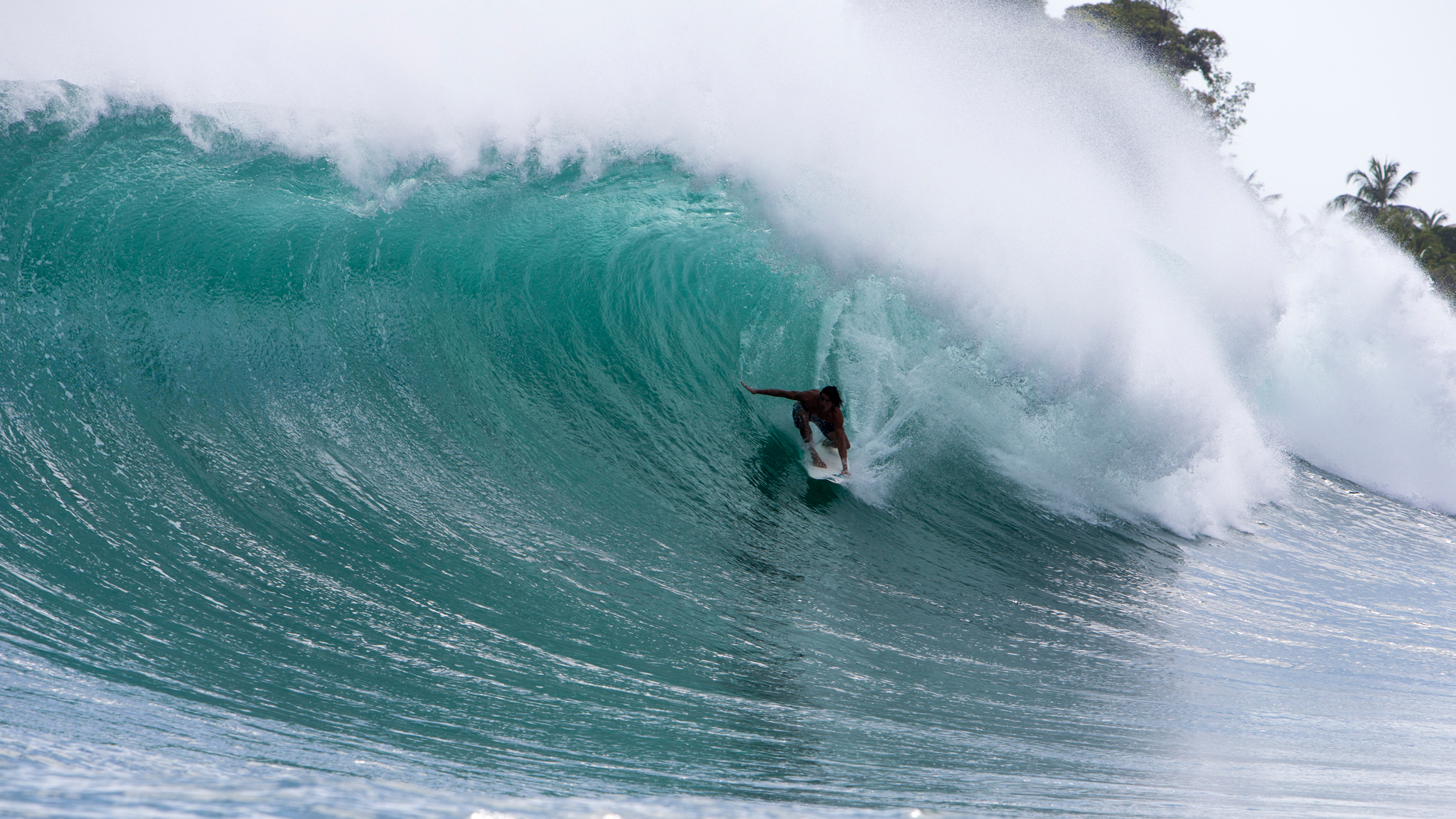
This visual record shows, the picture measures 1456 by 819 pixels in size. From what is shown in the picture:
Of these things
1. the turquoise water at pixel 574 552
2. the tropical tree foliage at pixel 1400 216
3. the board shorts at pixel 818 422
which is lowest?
the turquoise water at pixel 574 552

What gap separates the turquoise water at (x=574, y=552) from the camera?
304 centimetres

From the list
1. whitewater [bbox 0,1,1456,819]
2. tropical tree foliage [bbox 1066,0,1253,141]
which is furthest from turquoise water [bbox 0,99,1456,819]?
tropical tree foliage [bbox 1066,0,1253,141]

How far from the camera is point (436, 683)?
343 cm

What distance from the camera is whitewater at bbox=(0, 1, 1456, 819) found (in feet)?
10.5

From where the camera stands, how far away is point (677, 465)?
6312mm

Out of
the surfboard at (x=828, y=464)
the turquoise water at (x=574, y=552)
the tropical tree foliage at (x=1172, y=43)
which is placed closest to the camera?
the turquoise water at (x=574, y=552)

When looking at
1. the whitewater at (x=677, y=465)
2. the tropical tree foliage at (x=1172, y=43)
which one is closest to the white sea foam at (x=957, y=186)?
the whitewater at (x=677, y=465)

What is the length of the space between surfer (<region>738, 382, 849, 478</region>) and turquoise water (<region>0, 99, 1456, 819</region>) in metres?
0.32

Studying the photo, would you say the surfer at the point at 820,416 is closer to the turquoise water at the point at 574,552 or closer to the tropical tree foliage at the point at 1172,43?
the turquoise water at the point at 574,552

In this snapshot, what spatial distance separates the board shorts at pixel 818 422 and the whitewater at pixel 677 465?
0.29 metres

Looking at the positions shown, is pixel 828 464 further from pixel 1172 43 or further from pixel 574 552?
pixel 1172 43

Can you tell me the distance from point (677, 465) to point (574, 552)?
1.53m

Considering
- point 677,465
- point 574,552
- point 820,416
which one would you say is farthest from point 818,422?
point 574,552

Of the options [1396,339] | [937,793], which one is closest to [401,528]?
[937,793]
